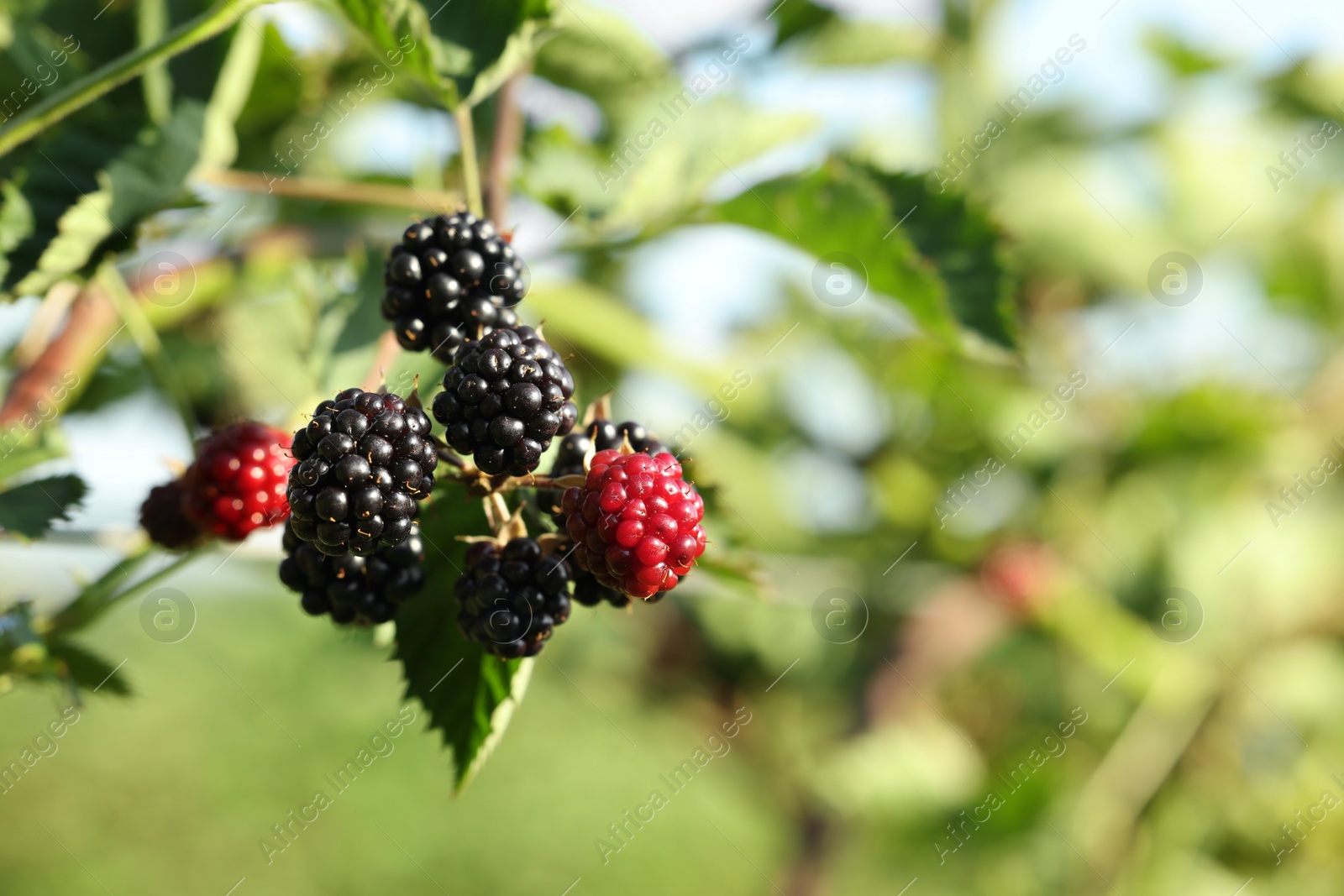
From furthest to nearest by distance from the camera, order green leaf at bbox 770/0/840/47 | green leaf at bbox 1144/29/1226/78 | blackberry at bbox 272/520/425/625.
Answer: green leaf at bbox 1144/29/1226/78 → green leaf at bbox 770/0/840/47 → blackberry at bbox 272/520/425/625

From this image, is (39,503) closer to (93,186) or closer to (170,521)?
(170,521)

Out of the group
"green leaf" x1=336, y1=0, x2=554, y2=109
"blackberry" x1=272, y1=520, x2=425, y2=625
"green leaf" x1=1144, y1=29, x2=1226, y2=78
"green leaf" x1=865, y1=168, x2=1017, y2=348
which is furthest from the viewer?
"green leaf" x1=1144, y1=29, x2=1226, y2=78

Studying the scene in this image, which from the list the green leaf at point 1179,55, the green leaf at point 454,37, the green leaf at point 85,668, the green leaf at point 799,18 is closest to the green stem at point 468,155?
the green leaf at point 454,37

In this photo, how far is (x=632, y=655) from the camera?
2.77m

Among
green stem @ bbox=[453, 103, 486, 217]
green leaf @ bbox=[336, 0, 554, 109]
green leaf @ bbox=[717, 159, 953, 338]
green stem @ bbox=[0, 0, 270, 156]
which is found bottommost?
green leaf @ bbox=[717, 159, 953, 338]

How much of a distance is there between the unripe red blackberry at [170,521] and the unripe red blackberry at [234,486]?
4 cm

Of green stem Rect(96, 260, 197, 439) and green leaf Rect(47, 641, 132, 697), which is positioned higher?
green stem Rect(96, 260, 197, 439)

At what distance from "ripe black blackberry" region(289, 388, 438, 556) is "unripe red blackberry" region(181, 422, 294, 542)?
223 millimetres

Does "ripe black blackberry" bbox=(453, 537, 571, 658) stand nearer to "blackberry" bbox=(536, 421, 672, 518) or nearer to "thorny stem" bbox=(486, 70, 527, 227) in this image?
"blackberry" bbox=(536, 421, 672, 518)

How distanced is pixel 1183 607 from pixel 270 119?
8.37 ft

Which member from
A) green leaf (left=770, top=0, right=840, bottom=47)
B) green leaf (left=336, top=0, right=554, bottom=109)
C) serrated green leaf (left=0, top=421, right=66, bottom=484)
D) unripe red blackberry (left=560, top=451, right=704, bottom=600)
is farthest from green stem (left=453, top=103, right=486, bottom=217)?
green leaf (left=770, top=0, right=840, bottom=47)

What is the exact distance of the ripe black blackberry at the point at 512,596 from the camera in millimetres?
732

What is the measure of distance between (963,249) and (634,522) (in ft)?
2.33

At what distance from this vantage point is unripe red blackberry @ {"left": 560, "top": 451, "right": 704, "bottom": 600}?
2.28 ft
